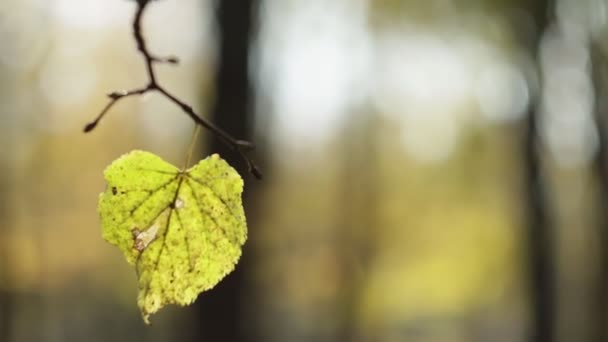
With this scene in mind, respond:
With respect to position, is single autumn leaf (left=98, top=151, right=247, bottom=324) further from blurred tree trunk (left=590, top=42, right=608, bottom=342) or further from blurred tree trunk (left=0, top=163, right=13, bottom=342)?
blurred tree trunk (left=0, top=163, right=13, bottom=342)

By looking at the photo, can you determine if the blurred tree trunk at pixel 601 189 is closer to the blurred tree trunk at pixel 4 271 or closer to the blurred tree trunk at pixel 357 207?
the blurred tree trunk at pixel 357 207

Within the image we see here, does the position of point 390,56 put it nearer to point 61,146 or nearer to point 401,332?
point 61,146

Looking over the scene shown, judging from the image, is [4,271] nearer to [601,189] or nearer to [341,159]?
[341,159]

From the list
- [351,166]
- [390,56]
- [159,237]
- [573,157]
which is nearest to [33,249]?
[351,166]

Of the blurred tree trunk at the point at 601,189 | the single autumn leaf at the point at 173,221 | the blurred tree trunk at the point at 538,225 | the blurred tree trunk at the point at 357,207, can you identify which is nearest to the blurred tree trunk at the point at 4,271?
the blurred tree trunk at the point at 357,207

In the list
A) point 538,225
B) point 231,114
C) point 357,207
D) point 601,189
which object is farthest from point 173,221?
point 357,207

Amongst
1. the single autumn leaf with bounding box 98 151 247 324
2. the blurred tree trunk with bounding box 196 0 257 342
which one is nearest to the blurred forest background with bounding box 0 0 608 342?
the blurred tree trunk with bounding box 196 0 257 342
